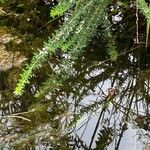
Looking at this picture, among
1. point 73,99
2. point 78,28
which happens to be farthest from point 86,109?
point 78,28

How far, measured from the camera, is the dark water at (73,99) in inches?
48.4

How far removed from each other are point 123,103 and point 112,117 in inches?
2.5

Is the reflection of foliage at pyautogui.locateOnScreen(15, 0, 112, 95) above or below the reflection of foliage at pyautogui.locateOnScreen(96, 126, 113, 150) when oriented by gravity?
above

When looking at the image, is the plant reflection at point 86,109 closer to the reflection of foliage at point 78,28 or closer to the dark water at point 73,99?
the dark water at point 73,99

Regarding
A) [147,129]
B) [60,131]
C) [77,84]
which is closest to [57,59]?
[77,84]

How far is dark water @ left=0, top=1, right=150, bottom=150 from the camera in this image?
1.23 meters

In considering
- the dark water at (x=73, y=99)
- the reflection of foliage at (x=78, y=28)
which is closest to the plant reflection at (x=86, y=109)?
the dark water at (x=73, y=99)

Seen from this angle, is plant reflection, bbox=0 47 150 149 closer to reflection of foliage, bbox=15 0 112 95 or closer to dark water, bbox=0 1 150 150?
dark water, bbox=0 1 150 150

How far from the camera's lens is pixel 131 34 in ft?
4.34

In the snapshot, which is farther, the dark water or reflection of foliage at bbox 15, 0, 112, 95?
the dark water

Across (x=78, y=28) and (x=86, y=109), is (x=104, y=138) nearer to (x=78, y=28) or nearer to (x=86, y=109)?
(x=86, y=109)

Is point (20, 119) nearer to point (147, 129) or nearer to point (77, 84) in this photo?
point (77, 84)

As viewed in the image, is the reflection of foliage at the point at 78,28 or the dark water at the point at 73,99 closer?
the reflection of foliage at the point at 78,28

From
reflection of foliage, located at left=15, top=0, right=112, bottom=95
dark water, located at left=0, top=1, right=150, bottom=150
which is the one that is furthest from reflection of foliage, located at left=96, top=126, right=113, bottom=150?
reflection of foliage, located at left=15, top=0, right=112, bottom=95
